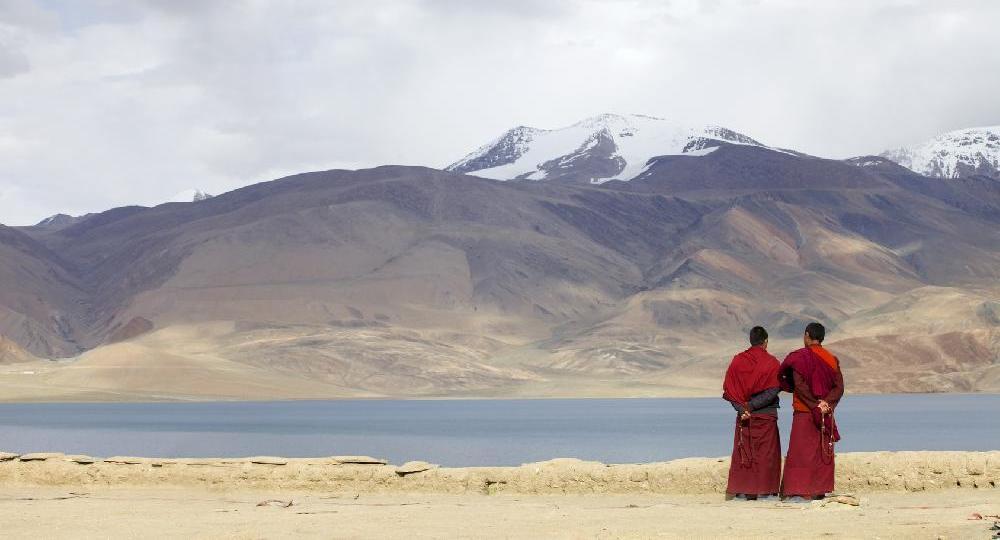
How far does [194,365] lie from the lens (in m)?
149

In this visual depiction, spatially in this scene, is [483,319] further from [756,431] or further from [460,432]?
[756,431]

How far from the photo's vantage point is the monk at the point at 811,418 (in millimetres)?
16062

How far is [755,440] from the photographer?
1641 centimetres

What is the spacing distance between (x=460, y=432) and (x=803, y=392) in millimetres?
54377

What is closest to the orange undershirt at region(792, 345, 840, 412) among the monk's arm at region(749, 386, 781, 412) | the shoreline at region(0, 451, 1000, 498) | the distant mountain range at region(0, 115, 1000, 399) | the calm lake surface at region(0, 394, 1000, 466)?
the monk's arm at region(749, 386, 781, 412)

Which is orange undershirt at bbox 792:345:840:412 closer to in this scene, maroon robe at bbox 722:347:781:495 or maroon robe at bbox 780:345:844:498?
maroon robe at bbox 780:345:844:498

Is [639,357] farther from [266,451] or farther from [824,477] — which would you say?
[824,477]

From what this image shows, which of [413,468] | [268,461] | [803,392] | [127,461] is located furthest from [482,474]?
[127,461]

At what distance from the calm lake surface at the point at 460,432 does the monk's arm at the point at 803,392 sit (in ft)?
88.1

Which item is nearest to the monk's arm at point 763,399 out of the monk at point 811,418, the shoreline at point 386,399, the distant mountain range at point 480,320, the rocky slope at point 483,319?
the monk at point 811,418

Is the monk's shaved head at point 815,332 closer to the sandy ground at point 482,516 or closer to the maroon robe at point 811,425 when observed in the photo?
the maroon robe at point 811,425

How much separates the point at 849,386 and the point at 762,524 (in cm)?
12749

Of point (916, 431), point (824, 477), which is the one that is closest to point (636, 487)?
point (824, 477)

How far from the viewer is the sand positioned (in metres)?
13.9
